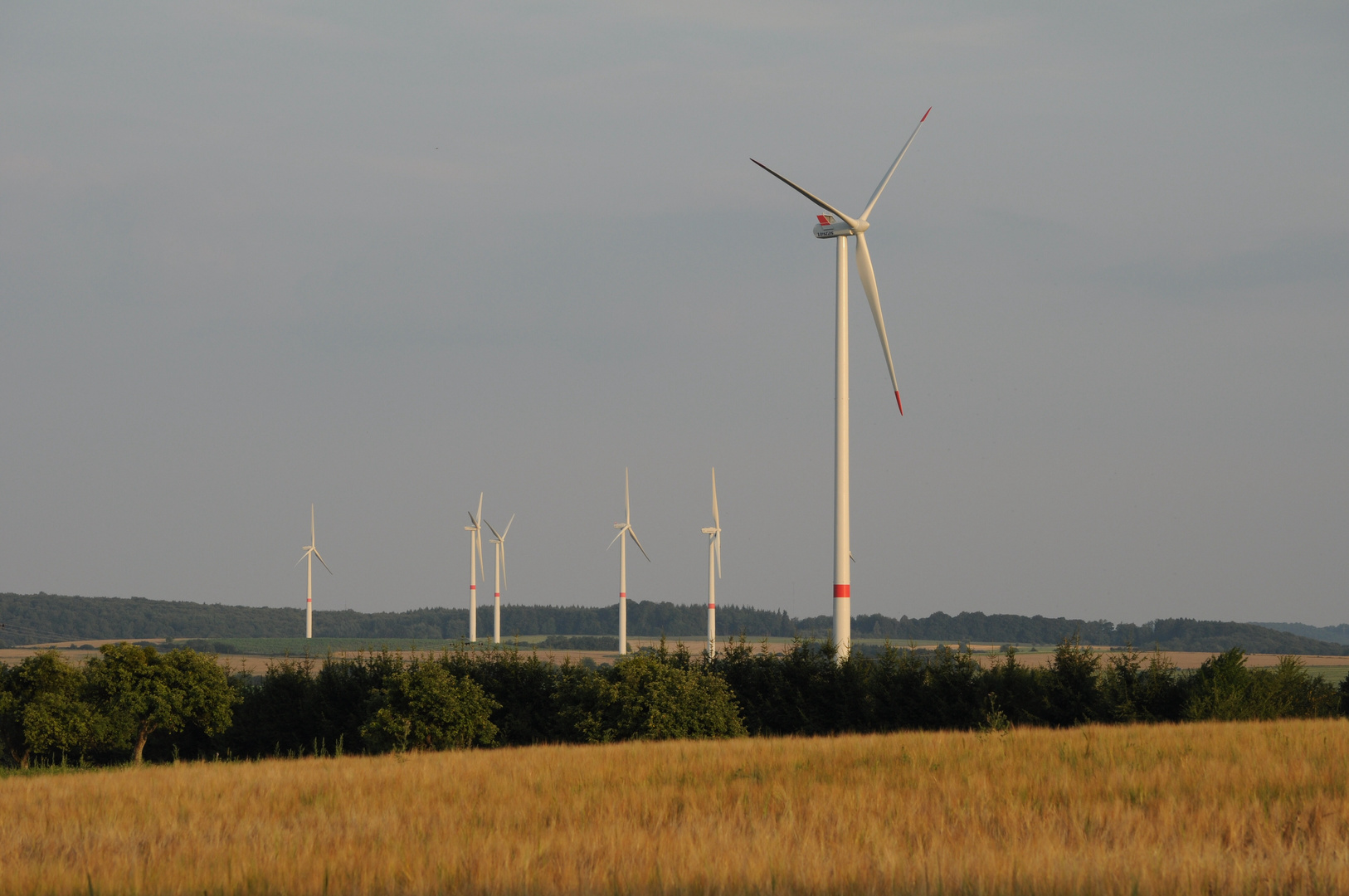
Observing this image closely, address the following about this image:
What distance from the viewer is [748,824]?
1554cm

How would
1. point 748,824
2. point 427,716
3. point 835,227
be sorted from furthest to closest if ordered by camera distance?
point 835,227
point 427,716
point 748,824

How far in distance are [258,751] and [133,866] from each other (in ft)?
158

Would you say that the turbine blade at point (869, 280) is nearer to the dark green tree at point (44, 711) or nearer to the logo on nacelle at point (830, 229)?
the logo on nacelle at point (830, 229)

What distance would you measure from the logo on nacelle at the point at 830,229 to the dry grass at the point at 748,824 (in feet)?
111

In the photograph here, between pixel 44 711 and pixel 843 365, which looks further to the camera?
pixel 44 711

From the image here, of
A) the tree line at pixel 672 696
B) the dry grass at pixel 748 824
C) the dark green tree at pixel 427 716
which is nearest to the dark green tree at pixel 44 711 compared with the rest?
the tree line at pixel 672 696

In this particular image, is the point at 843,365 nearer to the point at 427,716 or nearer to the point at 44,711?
the point at 427,716

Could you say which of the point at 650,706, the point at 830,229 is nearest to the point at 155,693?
the point at 650,706

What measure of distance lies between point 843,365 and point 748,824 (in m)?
37.8

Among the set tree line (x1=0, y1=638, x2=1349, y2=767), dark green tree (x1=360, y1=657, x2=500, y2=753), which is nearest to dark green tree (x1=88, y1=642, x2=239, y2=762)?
tree line (x1=0, y1=638, x2=1349, y2=767)

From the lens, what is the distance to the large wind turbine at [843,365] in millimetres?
49906

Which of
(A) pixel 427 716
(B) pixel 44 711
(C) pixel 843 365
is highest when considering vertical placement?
(C) pixel 843 365

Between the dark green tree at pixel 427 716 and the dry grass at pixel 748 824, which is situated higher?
the dry grass at pixel 748 824

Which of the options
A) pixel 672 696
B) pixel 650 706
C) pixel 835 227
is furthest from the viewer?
pixel 835 227
